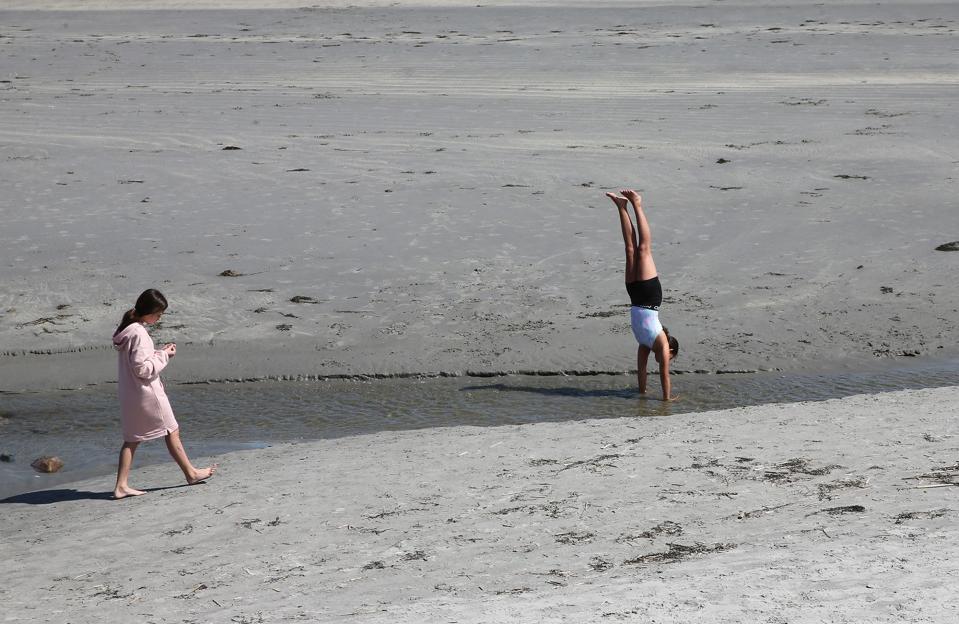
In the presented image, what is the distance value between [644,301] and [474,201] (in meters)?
4.59

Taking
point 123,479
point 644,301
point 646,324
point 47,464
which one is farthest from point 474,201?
point 123,479

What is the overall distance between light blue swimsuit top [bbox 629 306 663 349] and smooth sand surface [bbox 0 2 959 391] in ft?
2.57

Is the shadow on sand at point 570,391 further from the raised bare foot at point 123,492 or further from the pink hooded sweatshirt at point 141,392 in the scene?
the raised bare foot at point 123,492

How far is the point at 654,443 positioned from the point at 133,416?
2627 millimetres

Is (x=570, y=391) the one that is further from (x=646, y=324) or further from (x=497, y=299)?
(x=497, y=299)

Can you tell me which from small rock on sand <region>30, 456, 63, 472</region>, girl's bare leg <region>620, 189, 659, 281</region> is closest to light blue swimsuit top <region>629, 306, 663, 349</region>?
girl's bare leg <region>620, 189, 659, 281</region>

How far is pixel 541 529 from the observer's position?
5.17 meters

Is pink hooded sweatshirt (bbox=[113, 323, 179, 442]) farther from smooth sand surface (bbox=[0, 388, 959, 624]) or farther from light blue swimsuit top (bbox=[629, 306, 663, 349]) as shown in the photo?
light blue swimsuit top (bbox=[629, 306, 663, 349])

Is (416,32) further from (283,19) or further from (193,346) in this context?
(193,346)

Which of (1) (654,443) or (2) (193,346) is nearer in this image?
(1) (654,443)

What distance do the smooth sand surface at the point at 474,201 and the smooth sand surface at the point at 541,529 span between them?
229cm

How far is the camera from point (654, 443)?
6.36 metres

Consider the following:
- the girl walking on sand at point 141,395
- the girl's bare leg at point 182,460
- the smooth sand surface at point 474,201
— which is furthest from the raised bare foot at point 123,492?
→ the smooth sand surface at point 474,201

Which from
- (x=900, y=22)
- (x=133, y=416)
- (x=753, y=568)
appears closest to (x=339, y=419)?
(x=133, y=416)
